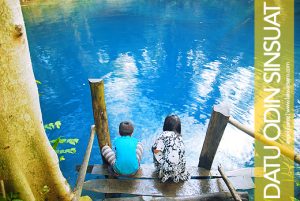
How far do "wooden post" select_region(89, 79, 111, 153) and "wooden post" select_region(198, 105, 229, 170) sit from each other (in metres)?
1.91

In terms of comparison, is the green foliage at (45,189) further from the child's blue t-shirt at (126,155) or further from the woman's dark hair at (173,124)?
the woman's dark hair at (173,124)

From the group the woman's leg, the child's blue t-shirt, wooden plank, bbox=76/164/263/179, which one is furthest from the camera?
the woman's leg

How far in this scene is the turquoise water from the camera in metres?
8.36

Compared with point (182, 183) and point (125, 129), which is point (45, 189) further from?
point (182, 183)

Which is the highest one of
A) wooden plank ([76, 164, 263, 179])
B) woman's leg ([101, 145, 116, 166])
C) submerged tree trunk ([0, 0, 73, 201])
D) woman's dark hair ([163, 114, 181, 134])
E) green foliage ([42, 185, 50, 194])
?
submerged tree trunk ([0, 0, 73, 201])

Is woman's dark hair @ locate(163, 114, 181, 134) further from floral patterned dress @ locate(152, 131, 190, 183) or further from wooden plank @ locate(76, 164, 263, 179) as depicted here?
wooden plank @ locate(76, 164, 263, 179)

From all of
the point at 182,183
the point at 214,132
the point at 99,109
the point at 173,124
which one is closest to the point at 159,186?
the point at 182,183

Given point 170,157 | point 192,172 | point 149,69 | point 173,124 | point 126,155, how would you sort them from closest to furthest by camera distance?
point 170,157, point 173,124, point 126,155, point 192,172, point 149,69

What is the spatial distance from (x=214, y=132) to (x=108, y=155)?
198cm

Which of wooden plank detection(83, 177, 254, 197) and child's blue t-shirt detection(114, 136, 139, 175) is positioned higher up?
child's blue t-shirt detection(114, 136, 139, 175)

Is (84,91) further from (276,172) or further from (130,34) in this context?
(130,34)

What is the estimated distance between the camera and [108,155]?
5008 mm

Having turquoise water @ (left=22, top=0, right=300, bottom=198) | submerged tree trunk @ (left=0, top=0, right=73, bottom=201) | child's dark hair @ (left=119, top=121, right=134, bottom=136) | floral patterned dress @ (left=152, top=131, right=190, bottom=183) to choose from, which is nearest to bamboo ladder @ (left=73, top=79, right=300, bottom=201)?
floral patterned dress @ (left=152, top=131, right=190, bottom=183)

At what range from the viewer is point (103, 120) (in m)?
5.08
